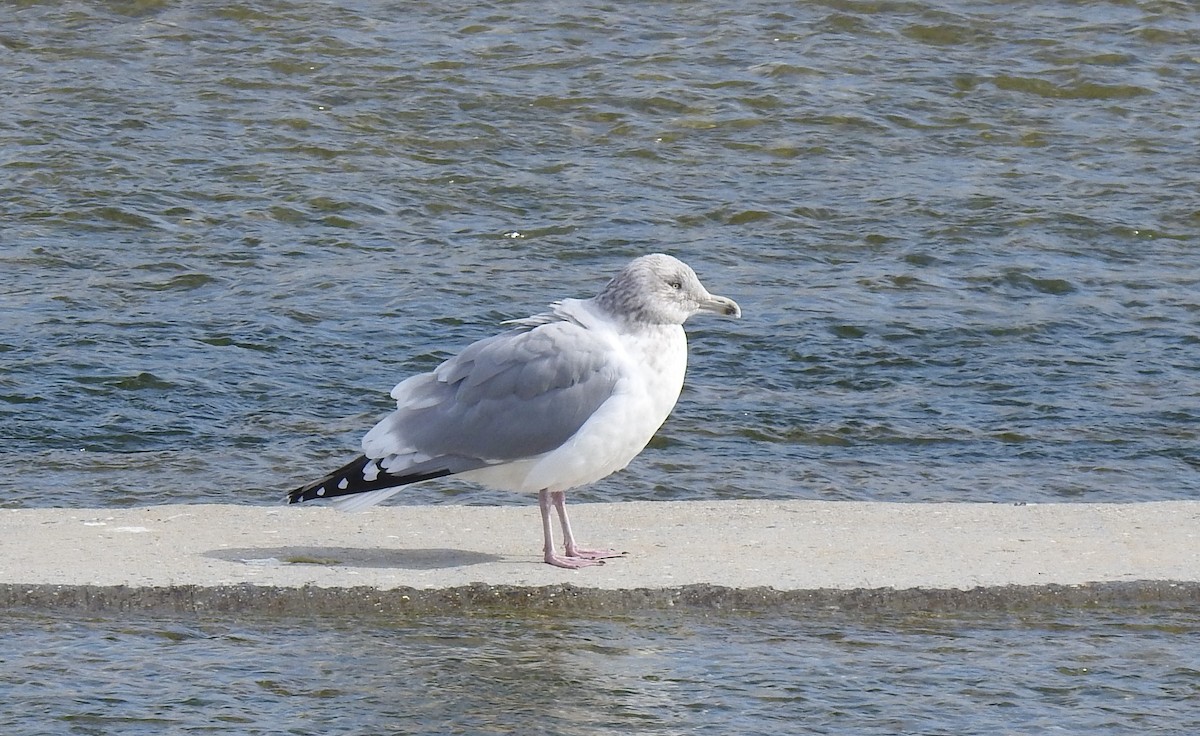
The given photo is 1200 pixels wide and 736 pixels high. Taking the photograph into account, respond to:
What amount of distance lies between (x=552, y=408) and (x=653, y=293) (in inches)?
18.3

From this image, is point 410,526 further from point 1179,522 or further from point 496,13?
point 496,13

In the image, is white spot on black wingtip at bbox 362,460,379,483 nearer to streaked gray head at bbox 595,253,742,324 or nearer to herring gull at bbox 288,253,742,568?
herring gull at bbox 288,253,742,568

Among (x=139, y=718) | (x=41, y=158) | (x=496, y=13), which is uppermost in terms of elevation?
(x=496, y=13)

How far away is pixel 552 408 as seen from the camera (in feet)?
17.6

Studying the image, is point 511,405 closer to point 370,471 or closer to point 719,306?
point 370,471

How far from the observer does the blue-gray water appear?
4582 mm

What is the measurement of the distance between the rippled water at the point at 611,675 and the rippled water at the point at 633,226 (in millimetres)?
2071

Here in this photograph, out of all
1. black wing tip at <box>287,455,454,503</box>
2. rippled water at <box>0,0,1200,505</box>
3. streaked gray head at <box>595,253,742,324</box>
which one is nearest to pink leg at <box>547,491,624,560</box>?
black wing tip at <box>287,455,454,503</box>

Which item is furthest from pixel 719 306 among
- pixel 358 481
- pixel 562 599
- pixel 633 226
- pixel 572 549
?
pixel 633 226

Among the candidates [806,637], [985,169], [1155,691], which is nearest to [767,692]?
[806,637]

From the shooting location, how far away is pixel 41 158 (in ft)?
39.8

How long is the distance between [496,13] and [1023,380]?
737cm

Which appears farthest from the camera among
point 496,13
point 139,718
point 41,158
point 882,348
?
point 496,13

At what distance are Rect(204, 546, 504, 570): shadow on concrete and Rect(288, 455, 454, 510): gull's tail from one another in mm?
175
